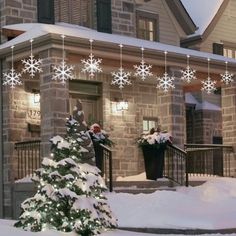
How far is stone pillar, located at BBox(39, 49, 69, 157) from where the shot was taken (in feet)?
45.2

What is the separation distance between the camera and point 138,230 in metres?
11.7

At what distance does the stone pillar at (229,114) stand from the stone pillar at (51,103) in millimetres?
6126

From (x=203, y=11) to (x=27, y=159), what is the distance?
11001mm

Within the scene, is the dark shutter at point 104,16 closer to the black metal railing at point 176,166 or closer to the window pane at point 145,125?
the window pane at point 145,125

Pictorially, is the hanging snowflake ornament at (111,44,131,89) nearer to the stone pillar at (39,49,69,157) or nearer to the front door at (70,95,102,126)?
the front door at (70,95,102,126)

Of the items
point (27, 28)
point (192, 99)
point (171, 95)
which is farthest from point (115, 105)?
point (192, 99)

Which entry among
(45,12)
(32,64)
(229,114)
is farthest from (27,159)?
(229,114)

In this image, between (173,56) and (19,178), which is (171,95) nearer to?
(173,56)

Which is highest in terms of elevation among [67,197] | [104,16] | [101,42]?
[104,16]

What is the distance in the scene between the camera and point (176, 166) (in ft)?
51.9

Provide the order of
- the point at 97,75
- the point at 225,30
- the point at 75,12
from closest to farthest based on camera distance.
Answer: the point at 97,75
the point at 75,12
the point at 225,30

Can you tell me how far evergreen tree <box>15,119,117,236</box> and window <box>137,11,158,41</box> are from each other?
10.3 meters

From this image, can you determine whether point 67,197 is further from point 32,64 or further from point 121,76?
point 121,76

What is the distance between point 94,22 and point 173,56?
311 centimetres
